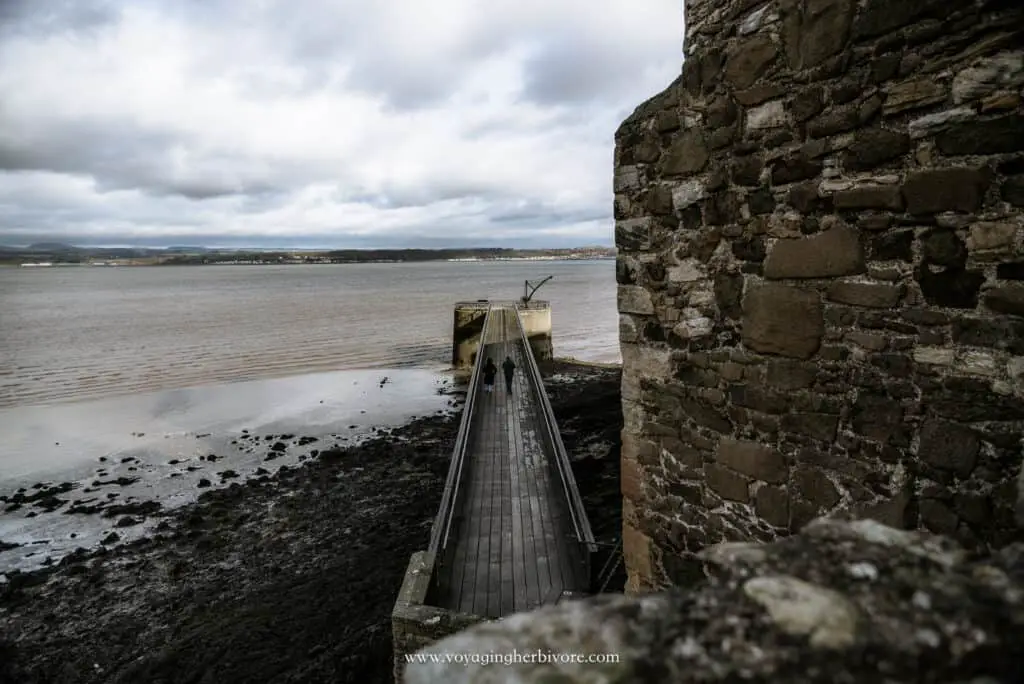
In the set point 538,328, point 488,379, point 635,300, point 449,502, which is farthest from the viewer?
point 538,328

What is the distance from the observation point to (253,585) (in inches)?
466

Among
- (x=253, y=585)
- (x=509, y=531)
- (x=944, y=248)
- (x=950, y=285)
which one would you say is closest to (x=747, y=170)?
(x=944, y=248)

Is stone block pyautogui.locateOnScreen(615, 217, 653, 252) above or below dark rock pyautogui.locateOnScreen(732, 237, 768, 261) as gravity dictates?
above

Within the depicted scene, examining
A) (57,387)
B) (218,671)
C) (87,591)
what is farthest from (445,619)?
(57,387)

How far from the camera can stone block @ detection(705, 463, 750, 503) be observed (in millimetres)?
3684

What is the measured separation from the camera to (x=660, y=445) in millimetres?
4293

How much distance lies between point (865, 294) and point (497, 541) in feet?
23.2

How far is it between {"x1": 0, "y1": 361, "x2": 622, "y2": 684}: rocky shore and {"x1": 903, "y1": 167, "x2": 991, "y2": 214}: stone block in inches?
359

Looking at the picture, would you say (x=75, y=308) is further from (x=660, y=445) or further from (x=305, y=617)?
(x=660, y=445)

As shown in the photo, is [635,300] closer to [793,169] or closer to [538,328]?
[793,169]

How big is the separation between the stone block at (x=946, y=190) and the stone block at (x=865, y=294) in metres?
0.38

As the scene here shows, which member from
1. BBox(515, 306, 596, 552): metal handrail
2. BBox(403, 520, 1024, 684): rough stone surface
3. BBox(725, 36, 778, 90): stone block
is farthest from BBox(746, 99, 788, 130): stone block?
BBox(515, 306, 596, 552): metal handrail

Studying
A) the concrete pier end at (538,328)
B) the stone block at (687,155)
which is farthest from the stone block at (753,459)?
the concrete pier end at (538,328)

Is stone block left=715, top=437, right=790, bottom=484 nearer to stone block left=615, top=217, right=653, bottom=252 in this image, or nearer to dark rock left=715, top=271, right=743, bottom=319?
dark rock left=715, top=271, right=743, bottom=319
